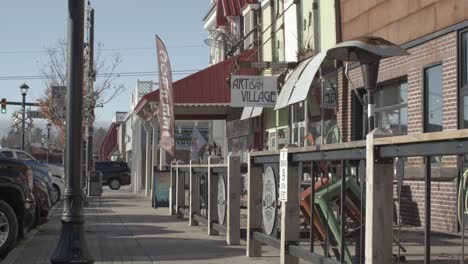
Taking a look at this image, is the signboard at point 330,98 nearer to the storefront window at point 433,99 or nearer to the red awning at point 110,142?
the storefront window at point 433,99

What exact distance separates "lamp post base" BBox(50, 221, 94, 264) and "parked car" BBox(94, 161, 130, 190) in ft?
123

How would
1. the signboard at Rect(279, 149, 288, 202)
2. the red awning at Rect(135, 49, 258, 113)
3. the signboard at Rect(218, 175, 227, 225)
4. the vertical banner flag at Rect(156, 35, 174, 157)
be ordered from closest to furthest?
the signboard at Rect(279, 149, 288, 202), the signboard at Rect(218, 175, 227, 225), the vertical banner flag at Rect(156, 35, 174, 157), the red awning at Rect(135, 49, 258, 113)

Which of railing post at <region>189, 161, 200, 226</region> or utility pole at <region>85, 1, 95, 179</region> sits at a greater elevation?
utility pole at <region>85, 1, 95, 179</region>

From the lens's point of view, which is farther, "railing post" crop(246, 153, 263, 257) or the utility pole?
the utility pole

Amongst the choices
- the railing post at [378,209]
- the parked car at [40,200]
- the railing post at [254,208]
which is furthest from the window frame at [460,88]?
the parked car at [40,200]

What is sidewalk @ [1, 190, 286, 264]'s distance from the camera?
1032 cm

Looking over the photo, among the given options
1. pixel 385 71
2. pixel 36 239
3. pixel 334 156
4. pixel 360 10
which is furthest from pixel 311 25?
pixel 334 156

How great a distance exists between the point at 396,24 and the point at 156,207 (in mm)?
10988

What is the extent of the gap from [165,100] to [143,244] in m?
8.99

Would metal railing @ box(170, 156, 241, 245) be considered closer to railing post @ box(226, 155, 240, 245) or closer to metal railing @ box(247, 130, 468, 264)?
railing post @ box(226, 155, 240, 245)

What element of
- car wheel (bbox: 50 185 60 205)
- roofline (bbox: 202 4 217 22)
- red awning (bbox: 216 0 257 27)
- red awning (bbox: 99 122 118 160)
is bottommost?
car wheel (bbox: 50 185 60 205)

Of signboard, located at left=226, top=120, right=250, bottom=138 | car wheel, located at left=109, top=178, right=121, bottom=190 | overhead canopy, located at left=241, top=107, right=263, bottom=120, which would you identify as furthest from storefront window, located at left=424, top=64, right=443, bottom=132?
car wheel, located at left=109, top=178, right=121, bottom=190

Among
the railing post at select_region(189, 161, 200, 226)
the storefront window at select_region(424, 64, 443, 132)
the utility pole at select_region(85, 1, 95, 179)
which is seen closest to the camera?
the storefront window at select_region(424, 64, 443, 132)

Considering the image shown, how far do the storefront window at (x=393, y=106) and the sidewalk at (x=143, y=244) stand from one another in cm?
435
